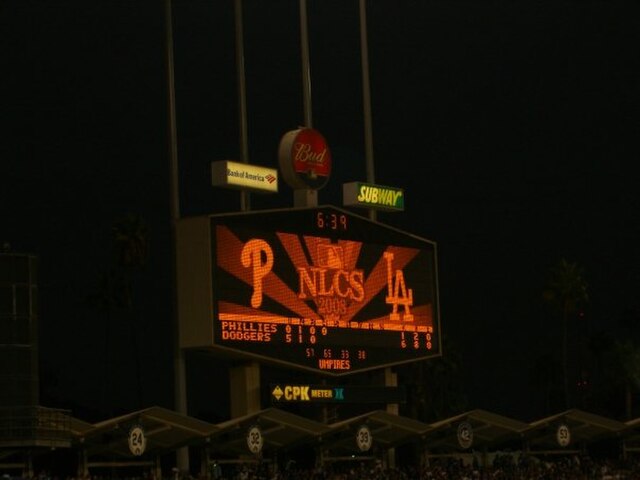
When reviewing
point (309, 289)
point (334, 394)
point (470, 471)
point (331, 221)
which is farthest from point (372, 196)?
point (470, 471)

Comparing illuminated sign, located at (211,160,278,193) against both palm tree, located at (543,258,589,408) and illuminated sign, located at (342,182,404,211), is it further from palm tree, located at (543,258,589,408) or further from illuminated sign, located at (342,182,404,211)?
palm tree, located at (543,258,589,408)

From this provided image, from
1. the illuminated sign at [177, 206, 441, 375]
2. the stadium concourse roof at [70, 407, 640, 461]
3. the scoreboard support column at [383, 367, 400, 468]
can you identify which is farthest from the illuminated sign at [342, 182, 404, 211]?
the stadium concourse roof at [70, 407, 640, 461]

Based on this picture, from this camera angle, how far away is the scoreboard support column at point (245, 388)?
Result: 1502 inches

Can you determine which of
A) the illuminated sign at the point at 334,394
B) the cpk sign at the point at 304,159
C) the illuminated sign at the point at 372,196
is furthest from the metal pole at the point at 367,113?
the illuminated sign at the point at 334,394

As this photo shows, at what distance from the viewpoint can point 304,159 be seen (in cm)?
4025

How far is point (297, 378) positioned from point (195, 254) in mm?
6934

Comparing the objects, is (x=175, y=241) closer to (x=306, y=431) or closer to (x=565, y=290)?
(x=306, y=431)

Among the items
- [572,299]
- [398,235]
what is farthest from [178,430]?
[572,299]

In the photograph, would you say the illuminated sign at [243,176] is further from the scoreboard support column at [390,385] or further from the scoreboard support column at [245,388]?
the scoreboard support column at [390,385]

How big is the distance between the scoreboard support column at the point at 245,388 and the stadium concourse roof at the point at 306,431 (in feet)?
1.96

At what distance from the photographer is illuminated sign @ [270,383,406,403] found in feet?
125

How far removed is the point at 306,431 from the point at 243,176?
22.6 ft

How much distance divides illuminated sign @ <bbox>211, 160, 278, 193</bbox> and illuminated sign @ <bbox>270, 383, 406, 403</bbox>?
5338 mm

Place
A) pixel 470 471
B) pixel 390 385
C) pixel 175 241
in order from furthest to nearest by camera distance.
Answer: pixel 470 471, pixel 390 385, pixel 175 241
